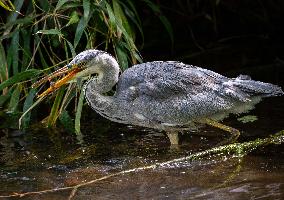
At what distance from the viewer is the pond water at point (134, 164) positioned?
5.23 meters

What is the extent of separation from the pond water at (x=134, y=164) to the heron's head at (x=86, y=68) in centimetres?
75

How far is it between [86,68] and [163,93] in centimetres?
73

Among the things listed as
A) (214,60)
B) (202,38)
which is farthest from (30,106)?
(202,38)

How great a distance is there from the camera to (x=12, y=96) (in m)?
6.87

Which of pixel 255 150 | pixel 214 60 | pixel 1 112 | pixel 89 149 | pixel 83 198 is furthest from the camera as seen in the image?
pixel 214 60

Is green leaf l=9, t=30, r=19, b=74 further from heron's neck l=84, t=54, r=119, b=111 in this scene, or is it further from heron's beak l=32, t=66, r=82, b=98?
heron's neck l=84, t=54, r=119, b=111

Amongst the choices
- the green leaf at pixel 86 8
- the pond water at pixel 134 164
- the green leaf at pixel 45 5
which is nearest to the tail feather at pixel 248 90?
the pond water at pixel 134 164

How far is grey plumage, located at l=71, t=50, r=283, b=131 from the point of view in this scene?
6.22 m

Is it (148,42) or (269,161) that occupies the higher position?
(148,42)

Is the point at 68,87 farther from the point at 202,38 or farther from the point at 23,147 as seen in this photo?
the point at 202,38

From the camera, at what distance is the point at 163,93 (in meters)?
6.23

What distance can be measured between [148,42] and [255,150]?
5.27 meters

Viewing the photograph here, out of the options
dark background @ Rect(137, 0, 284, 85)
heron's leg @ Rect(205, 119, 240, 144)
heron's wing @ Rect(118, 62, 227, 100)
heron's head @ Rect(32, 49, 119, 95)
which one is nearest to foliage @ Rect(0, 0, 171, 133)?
heron's head @ Rect(32, 49, 119, 95)

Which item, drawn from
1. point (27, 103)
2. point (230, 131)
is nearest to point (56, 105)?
point (27, 103)
